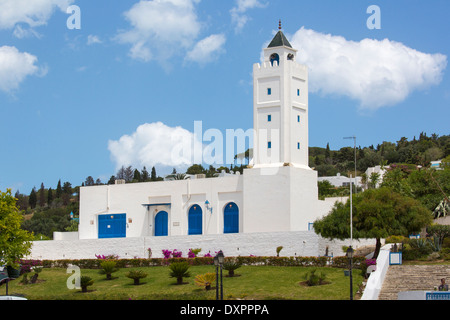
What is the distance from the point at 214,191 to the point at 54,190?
65536 millimetres

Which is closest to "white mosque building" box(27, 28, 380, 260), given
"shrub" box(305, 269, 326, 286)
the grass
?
the grass

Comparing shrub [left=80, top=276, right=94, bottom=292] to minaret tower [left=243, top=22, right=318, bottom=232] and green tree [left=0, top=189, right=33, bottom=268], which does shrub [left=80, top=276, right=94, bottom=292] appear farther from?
minaret tower [left=243, top=22, right=318, bottom=232]

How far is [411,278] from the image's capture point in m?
27.7

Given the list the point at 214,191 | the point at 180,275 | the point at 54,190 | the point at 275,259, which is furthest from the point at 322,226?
the point at 54,190

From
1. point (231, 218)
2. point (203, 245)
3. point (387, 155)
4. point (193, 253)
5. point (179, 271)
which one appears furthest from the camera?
point (387, 155)

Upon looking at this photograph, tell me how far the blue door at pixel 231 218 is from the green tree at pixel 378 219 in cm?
884

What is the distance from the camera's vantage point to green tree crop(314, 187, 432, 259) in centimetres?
3219

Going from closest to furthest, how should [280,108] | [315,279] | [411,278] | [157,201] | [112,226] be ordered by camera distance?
1. [411,278]
2. [315,279]
3. [280,108]
4. [157,201]
5. [112,226]

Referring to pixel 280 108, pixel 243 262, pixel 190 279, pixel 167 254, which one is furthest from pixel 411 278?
pixel 280 108

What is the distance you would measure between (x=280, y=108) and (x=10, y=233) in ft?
57.2

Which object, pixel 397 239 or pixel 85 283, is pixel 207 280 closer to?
pixel 85 283

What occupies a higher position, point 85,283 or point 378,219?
point 378,219

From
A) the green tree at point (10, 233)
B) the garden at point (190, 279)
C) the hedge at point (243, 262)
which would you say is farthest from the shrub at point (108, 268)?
the green tree at point (10, 233)
